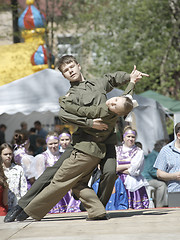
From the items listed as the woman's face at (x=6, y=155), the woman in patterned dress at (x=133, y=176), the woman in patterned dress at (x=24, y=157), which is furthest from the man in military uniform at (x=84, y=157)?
the woman in patterned dress at (x=24, y=157)

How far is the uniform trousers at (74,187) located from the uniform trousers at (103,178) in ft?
0.34

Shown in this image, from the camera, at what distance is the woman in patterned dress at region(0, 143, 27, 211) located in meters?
7.36

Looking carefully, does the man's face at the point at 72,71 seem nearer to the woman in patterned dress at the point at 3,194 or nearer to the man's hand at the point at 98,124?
the man's hand at the point at 98,124

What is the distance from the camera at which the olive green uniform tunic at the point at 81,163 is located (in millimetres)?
4926

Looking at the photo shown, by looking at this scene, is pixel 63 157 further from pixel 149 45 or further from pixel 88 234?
pixel 149 45

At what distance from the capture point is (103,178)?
5062 millimetres

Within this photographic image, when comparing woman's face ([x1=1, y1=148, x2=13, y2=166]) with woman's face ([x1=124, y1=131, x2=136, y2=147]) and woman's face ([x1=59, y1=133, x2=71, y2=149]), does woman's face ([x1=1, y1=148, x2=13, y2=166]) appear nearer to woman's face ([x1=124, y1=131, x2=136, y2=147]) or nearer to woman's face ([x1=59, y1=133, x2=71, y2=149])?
woman's face ([x1=59, y1=133, x2=71, y2=149])

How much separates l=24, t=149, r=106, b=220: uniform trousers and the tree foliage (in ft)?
49.6

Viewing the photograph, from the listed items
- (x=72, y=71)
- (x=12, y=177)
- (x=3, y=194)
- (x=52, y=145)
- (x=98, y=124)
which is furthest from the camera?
(x=52, y=145)

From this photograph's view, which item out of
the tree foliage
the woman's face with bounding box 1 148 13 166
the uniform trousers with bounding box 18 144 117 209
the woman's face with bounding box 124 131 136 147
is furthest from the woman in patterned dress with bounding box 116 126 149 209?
the tree foliage

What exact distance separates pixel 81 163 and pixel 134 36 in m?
16.5

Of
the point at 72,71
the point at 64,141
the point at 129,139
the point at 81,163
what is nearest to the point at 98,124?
the point at 81,163

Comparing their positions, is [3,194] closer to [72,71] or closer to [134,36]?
[72,71]

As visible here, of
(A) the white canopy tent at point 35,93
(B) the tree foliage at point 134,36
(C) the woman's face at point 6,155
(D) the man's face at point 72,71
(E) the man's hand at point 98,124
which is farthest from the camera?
(B) the tree foliage at point 134,36
